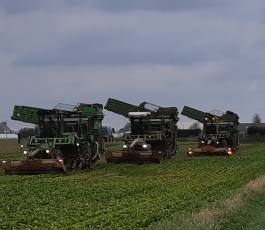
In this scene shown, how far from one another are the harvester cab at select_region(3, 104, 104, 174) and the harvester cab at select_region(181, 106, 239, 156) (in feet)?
41.5

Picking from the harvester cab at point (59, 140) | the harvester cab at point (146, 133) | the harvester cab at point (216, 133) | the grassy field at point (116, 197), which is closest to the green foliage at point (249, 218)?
the grassy field at point (116, 197)

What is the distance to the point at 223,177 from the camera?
27922 mm

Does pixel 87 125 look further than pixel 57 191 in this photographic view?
Yes

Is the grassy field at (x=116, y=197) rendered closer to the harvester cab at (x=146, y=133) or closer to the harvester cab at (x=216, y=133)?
the harvester cab at (x=146, y=133)

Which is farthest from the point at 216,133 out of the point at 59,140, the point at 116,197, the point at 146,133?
the point at 116,197

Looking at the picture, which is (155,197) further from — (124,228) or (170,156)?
(170,156)

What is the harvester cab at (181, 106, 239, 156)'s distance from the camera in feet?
155

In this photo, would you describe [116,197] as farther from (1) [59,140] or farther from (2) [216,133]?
(2) [216,133]

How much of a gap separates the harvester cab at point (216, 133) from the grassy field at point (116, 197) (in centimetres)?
1356

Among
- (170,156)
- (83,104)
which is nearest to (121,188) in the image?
(83,104)

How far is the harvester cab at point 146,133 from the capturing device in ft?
126

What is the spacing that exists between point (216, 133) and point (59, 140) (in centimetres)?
2074

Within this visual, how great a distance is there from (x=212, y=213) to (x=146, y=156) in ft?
76.6

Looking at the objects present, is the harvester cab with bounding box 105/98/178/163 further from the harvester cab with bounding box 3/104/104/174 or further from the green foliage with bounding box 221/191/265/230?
the green foliage with bounding box 221/191/265/230
